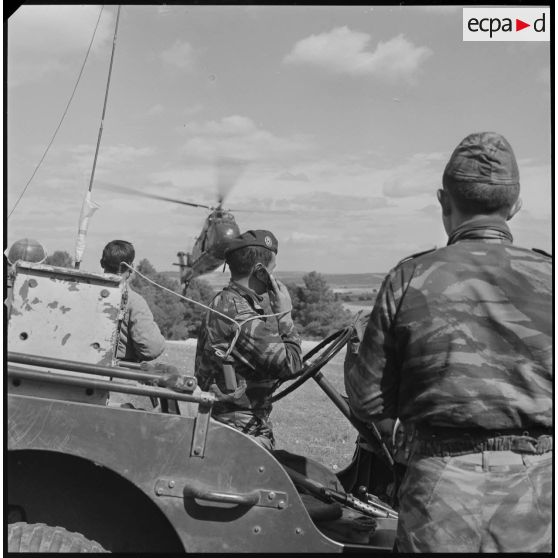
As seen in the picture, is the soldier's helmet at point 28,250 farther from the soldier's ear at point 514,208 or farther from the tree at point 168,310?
the tree at point 168,310

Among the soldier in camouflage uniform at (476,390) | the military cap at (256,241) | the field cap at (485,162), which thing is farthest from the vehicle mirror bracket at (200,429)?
the military cap at (256,241)

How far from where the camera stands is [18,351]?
2.62 metres

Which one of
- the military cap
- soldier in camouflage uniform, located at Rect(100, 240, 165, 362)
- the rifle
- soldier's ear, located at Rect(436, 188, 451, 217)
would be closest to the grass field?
soldier in camouflage uniform, located at Rect(100, 240, 165, 362)

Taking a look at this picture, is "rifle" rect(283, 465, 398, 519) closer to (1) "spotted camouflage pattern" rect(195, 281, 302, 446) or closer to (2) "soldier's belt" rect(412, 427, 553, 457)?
(1) "spotted camouflage pattern" rect(195, 281, 302, 446)

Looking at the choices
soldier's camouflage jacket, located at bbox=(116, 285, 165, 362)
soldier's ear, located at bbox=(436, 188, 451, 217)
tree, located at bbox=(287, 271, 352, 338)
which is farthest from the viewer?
tree, located at bbox=(287, 271, 352, 338)

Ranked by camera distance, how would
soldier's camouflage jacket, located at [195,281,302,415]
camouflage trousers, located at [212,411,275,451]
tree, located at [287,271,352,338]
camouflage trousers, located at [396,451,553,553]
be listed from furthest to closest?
tree, located at [287,271,352,338]
camouflage trousers, located at [212,411,275,451]
soldier's camouflage jacket, located at [195,281,302,415]
camouflage trousers, located at [396,451,553,553]

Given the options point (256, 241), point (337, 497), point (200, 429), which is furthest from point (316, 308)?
point (200, 429)

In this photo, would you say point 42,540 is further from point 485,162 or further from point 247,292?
point 485,162

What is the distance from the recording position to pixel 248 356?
3678 mm

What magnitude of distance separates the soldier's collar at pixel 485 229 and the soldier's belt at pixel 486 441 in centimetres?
62

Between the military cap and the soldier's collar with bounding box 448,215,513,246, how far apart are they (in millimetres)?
1780

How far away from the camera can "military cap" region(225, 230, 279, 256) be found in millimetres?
4027

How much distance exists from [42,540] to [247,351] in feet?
4.77

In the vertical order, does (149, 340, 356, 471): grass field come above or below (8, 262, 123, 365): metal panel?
below
